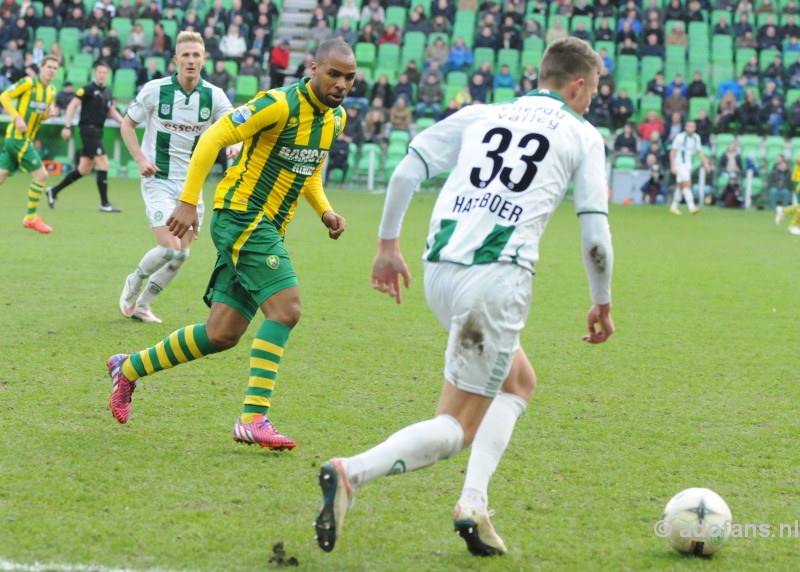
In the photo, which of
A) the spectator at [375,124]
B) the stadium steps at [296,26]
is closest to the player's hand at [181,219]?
the spectator at [375,124]

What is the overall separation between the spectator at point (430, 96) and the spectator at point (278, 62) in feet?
11.5

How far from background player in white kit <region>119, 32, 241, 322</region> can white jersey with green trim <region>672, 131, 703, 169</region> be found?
16795mm

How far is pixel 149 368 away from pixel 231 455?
2.52 feet

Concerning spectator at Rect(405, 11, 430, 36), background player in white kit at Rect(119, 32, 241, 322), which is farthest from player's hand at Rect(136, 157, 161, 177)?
spectator at Rect(405, 11, 430, 36)

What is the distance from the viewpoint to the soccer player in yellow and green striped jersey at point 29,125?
572 inches

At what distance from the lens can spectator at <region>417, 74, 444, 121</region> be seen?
2683cm

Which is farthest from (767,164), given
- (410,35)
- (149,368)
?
(149,368)

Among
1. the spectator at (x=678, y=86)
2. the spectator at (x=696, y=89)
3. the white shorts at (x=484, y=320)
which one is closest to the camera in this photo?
the white shorts at (x=484, y=320)

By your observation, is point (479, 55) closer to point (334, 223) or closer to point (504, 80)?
point (504, 80)

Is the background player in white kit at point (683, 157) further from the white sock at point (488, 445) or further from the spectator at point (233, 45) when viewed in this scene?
the white sock at point (488, 445)

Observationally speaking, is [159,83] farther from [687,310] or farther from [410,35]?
[410,35]

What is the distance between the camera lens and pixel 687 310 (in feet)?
33.2

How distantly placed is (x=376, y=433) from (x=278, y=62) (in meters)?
22.8

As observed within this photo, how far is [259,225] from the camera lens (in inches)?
213
